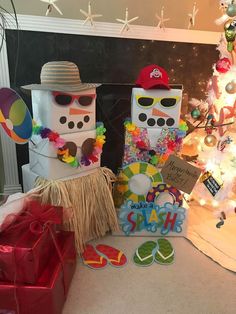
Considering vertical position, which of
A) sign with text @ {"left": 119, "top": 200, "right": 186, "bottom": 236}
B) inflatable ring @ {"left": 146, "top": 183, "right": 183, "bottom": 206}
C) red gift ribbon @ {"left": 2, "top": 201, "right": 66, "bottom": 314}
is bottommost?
sign with text @ {"left": 119, "top": 200, "right": 186, "bottom": 236}

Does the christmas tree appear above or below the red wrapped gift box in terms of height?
above

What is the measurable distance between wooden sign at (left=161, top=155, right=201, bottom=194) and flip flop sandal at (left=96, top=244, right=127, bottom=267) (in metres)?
0.46

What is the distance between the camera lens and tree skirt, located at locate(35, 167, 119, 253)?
4.40 feet

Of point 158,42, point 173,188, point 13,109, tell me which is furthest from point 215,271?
point 158,42

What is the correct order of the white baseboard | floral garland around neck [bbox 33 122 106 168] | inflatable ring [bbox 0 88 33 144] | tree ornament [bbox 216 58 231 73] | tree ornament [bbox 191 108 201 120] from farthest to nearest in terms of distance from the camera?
the white baseboard < tree ornament [bbox 191 108 201 120] < tree ornament [bbox 216 58 231 73] < floral garland around neck [bbox 33 122 106 168] < inflatable ring [bbox 0 88 33 144]

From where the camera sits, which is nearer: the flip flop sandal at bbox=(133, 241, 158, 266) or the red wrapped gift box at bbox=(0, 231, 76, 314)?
the red wrapped gift box at bbox=(0, 231, 76, 314)

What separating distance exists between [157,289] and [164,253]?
243 millimetres

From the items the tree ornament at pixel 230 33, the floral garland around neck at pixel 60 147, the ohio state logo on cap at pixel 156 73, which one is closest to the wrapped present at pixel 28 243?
the floral garland around neck at pixel 60 147

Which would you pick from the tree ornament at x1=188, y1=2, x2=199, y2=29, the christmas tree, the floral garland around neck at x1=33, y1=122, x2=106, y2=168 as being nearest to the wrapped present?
the floral garland around neck at x1=33, y1=122, x2=106, y2=168

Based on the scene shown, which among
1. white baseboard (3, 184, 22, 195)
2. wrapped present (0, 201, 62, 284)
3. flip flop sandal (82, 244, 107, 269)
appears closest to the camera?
wrapped present (0, 201, 62, 284)

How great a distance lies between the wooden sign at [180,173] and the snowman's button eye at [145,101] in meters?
0.30

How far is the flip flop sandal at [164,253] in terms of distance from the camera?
1.44 m

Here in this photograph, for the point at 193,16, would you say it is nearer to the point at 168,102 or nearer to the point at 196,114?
the point at 196,114

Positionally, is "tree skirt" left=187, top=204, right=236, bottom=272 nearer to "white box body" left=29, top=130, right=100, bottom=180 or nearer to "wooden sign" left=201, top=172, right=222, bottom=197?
"wooden sign" left=201, top=172, right=222, bottom=197
